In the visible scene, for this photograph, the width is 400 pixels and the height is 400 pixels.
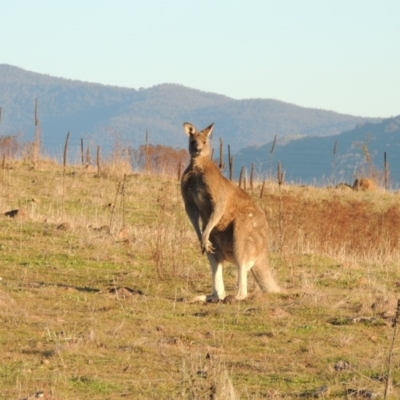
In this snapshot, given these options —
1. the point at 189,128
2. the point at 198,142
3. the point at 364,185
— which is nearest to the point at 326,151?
the point at 364,185

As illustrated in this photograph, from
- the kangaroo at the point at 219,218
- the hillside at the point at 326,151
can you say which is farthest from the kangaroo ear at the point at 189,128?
the hillside at the point at 326,151

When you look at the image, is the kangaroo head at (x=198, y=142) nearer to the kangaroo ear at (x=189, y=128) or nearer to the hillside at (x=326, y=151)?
the kangaroo ear at (x=189, y=128)

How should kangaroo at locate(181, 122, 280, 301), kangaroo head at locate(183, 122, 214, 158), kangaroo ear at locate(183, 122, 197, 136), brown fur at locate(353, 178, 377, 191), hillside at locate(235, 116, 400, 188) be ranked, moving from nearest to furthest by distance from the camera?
1. kangaroo at locate(181, 122, 280, 301)
2. kangaroo head at locate(183, 122, 214, 158)
3. kangaroo ear at locate(183, 122, 197, 136)
4. brown fur at locate(353, 178, 377, 191)
5. hillside at locate(235, 116, 400, 188)

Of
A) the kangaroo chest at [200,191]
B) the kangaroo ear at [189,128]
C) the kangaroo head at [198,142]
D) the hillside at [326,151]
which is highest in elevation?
the kangaroo ear at [189,128]

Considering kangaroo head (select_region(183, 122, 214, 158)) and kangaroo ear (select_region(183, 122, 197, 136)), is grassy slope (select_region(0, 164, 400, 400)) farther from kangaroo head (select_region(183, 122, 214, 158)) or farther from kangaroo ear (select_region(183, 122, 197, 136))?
kangaroo ear (select_region(183, 122, 197, 136))

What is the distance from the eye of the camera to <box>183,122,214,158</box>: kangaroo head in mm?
12406

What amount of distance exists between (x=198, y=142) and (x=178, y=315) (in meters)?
2.15

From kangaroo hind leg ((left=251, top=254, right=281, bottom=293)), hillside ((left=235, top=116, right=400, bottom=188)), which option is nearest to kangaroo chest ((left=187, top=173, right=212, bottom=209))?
kangaroo hind leg ((left=251, top=254, right=281, bottom=293))

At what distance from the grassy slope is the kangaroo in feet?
1.53

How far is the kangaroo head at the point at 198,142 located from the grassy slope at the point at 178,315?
157 cm

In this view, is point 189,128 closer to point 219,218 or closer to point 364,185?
point 219,218

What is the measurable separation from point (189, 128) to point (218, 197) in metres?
0.91

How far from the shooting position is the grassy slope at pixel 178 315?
8438 millimetres

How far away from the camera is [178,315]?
1118cm
